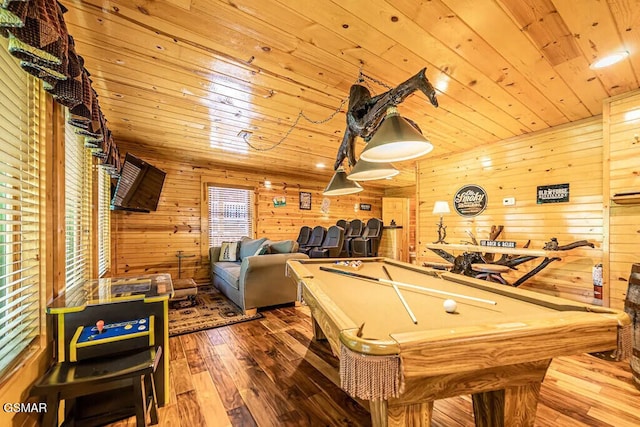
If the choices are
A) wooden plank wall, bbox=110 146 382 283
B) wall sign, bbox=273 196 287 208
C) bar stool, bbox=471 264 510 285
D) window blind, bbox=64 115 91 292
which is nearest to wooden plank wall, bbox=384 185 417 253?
wooden plank wall, bbox=110 146 382 283

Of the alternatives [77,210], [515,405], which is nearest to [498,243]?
[515,405]

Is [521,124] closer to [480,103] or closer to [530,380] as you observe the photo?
[480,103]

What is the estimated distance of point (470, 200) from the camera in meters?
4.59

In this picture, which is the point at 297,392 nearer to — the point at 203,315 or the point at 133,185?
the point at 203,315

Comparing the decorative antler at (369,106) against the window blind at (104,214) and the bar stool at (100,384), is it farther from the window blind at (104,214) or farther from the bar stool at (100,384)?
the window blind at (104,214)

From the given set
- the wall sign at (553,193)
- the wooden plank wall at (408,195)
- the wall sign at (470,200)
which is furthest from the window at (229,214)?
the wall sign at (553,193)

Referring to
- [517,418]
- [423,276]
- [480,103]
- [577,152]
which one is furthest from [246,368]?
[577,152]

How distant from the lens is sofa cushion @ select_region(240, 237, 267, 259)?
459cm

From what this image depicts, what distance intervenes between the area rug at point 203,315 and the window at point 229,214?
1653 millimetres

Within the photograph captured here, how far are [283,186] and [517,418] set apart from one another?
5867 mm

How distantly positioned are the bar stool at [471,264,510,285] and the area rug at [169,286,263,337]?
2.91 meters

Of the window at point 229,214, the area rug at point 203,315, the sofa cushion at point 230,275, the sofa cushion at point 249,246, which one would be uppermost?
the window at point 229,214

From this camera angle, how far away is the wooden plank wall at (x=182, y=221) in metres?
4.62

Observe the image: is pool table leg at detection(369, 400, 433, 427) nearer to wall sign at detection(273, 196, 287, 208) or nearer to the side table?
the side table
